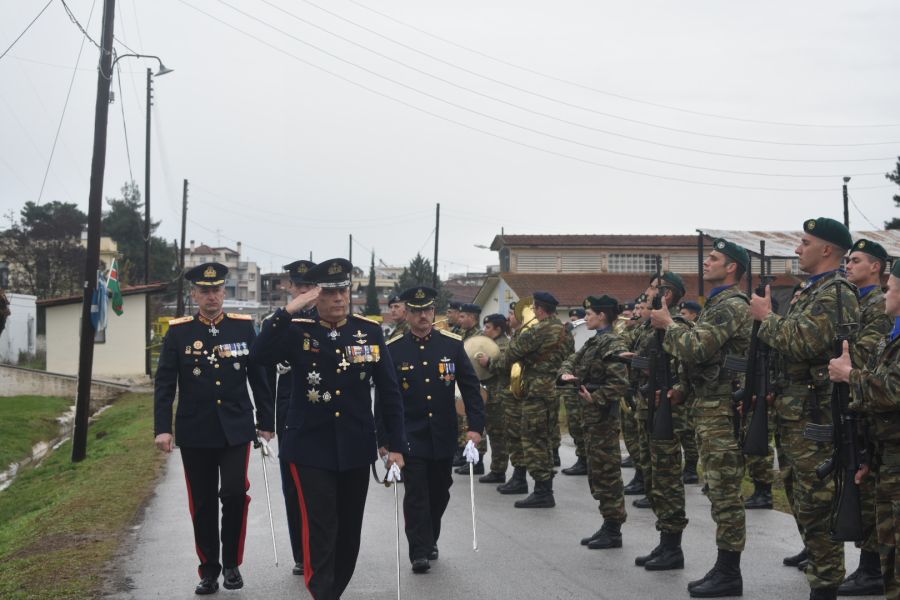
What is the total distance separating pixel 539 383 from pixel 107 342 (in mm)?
29335

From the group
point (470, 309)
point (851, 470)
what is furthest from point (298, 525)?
point (470, 309)

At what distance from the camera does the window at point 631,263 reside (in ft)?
170

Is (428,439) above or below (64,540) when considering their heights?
above

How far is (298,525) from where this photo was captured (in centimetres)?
782

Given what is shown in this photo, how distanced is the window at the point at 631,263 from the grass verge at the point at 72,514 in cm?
3480

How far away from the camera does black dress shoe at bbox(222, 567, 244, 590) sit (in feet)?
24.4

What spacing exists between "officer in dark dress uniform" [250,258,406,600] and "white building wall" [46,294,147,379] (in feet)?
106

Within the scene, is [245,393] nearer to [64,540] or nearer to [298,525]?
[298,525]

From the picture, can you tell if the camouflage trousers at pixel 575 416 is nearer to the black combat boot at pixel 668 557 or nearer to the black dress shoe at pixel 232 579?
the black combat boot at pixel 668 557

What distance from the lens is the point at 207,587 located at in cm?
731

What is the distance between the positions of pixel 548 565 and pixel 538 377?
3.88m

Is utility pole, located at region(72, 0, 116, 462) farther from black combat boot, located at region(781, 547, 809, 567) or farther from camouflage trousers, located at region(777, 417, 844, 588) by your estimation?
camouflage trousers, located at region(777, 417, 844, 588)

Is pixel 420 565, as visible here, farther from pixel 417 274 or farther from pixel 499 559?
pixel 417 274

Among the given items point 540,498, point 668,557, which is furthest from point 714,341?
point 540,498
